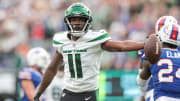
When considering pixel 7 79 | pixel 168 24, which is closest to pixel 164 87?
pixel 168 24

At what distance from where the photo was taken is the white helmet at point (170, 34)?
6.14 meters

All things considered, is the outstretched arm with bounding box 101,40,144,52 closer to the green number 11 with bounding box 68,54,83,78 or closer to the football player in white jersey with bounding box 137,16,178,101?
the green number 11 with bounding box 68,54,83,78

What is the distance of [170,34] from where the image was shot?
6168 mm

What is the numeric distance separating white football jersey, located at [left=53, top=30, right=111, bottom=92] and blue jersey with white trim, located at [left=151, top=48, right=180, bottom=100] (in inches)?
30.7

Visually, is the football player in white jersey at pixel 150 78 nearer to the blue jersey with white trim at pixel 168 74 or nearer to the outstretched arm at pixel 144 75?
the outstretched arm at pixel 144 75

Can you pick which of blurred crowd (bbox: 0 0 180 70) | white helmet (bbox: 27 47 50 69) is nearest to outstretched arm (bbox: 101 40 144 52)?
white helmet (bbox: 27 47 50 69)

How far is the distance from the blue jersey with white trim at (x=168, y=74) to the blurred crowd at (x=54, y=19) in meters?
6.89

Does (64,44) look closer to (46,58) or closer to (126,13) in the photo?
(46,58)

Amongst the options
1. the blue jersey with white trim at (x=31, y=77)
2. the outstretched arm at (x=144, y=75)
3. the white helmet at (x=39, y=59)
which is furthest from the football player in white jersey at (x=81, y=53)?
the white helmet at (x=39, y=59)

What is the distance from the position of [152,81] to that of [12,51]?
6.84 m

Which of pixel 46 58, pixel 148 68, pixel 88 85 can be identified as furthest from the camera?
pixel 46 58

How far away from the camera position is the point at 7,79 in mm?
10148

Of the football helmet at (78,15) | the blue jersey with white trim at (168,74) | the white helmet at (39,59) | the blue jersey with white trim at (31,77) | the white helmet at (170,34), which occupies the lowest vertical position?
the blue jersey with white trim at (31,77)

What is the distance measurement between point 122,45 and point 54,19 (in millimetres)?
8333
